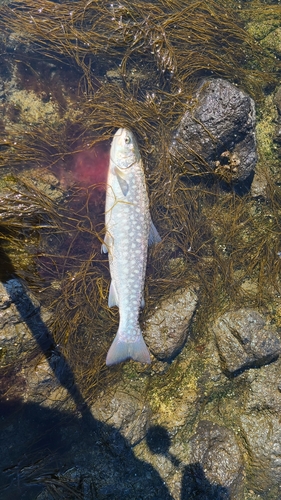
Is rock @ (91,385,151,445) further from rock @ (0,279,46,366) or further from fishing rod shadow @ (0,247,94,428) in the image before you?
rock @ (0,279,46,366)

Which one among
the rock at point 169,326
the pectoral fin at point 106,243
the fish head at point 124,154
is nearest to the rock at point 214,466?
the rock at point 169,326

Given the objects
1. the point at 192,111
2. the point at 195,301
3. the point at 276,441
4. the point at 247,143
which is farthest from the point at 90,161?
the point at 276,441

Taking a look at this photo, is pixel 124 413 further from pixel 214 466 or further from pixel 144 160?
pixel 144 160

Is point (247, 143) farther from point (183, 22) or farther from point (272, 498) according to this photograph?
point (272, 498)

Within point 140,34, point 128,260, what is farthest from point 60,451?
point 140,34

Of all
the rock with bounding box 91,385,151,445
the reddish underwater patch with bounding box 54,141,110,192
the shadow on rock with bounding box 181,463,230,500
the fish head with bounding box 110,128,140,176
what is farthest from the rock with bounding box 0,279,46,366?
the shadow on rock with bounding box 181,463,230,500
